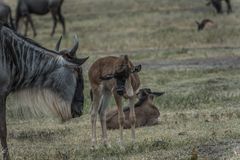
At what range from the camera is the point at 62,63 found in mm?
10211

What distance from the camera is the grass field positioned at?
1020cm

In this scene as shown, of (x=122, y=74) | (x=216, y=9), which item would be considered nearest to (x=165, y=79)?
(x=122, y=74)

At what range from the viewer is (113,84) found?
10555 mm

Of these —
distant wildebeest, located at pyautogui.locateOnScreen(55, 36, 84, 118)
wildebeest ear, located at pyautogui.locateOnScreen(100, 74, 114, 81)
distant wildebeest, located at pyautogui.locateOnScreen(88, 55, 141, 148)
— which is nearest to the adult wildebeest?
distant wildebeest, located at pyautogui.locateOnScreen(88, 55, 141, 148)

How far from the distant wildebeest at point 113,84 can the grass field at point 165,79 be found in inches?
16.0

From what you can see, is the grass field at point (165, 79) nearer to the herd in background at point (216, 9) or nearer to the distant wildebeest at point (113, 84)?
the herd in background at point (216, 9)

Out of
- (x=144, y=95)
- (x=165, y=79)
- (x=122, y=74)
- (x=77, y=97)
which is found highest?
(x=122, y=74)

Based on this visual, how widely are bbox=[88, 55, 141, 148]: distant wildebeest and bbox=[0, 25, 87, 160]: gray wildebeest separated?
549mm

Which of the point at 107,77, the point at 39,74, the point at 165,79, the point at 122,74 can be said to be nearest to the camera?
the point at 39,74

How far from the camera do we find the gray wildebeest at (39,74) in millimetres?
10062

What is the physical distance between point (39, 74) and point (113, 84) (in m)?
1.00

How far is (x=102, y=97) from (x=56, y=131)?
1640mm

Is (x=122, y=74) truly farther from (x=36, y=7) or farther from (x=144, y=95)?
(x=36, y=7)

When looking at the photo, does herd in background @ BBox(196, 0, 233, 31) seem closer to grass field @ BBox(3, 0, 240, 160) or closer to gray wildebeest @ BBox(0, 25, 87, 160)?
grass field @ BBox(3, 0, 240, 160)
